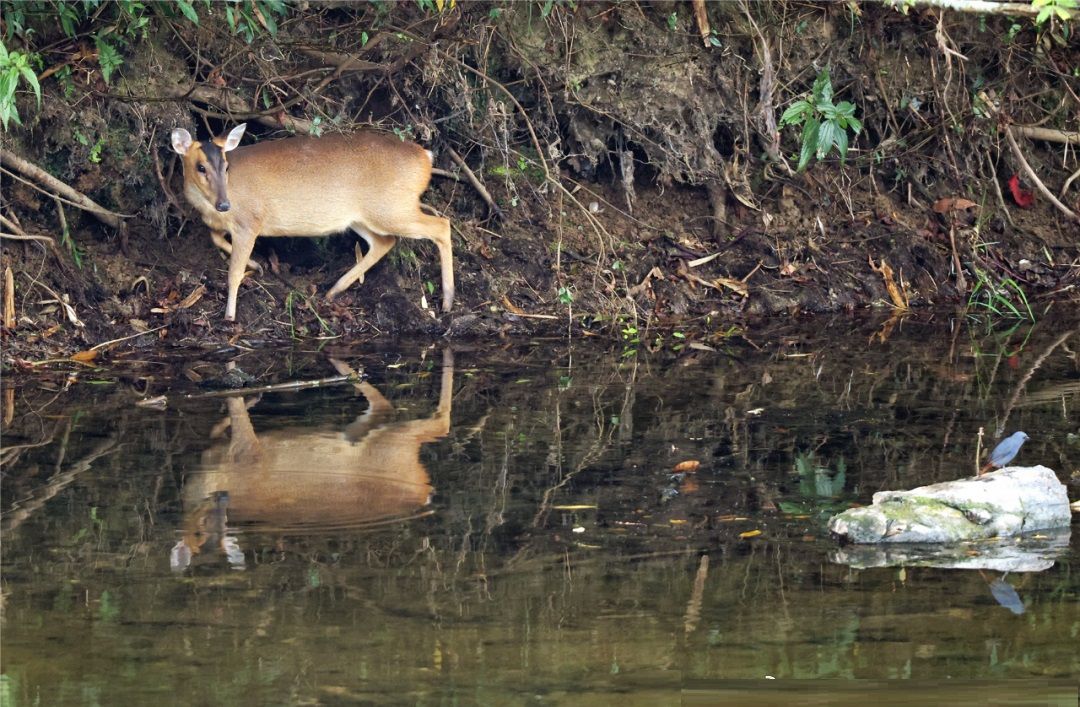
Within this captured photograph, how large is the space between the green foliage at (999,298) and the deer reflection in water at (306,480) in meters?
4.29

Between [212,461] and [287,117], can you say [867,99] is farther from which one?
[212,461]

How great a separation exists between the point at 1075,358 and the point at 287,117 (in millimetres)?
4778

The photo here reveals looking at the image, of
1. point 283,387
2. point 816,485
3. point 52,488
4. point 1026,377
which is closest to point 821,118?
point 1026,377

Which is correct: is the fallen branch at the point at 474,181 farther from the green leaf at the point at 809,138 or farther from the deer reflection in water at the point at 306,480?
Answer: the deer reflection in water at the point at 306,480

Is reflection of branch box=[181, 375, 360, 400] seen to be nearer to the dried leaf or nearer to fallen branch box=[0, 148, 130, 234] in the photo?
fallen branch box=[0, 148, 130, 234]

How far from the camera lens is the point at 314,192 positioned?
860 centimetres

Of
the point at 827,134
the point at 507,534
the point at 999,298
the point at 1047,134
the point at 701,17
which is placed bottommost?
the point at 507,534

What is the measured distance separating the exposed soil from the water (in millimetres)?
924

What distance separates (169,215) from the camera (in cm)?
877

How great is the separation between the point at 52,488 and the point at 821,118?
5.12 m

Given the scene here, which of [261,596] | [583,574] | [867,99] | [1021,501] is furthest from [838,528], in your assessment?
[867,99]

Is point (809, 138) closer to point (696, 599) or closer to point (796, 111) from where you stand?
point (796, 111)

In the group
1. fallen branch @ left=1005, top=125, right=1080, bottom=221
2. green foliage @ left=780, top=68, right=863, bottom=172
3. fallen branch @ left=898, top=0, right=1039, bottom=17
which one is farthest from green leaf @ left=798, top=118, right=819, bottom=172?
fallen branch @ left=1005, top=125, right=1080, bottom=221

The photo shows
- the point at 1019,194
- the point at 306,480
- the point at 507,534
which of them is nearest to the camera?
the point at 507,534
